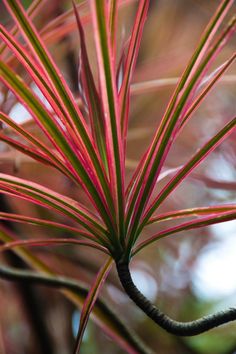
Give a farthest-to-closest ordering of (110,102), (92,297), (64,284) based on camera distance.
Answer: (64,284)
(92,297)
(110,102)

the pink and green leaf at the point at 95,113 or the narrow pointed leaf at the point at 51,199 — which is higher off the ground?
the pink and green leaf at the point at 95,113

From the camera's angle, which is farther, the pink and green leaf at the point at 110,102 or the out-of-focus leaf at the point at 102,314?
the out-of-focus leaf at the point at 102,314

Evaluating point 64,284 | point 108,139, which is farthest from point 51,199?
point 64,284

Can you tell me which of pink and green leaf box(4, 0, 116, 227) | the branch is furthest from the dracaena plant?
the branch

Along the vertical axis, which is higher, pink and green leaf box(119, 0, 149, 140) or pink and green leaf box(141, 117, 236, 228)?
pink and green leaf box(119, 0, 149, 140)

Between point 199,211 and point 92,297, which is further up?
point 199,211

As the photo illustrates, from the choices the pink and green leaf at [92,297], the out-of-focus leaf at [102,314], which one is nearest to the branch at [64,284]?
the out-of-focus leaf at [102,314]

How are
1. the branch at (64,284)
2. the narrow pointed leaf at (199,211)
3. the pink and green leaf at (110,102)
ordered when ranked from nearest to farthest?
the pink and green leaf at (110,102) < the narrow pointed leaf at (199,211) < the branch at (64,284)

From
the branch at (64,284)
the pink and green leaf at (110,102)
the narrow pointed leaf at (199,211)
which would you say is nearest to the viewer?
the pink and green leaf at (110,102)

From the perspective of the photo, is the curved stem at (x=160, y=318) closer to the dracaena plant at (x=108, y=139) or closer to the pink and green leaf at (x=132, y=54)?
the dracaena plant at (x=108, y=139)

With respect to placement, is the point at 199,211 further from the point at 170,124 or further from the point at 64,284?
the point at 64,284

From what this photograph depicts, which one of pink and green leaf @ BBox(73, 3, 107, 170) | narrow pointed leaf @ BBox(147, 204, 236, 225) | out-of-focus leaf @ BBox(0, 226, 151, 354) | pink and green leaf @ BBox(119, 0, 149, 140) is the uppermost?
pink and green leaf @ BBox(119, 0, 149, 140)

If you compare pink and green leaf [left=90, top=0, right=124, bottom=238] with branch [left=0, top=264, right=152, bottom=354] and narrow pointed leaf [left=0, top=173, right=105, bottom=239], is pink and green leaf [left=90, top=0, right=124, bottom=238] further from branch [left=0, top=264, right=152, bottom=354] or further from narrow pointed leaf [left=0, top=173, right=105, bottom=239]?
branch [left=0, top=264, right=152, bottom=354]
